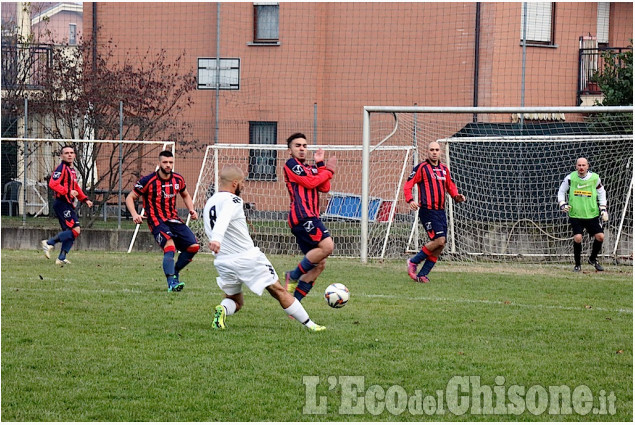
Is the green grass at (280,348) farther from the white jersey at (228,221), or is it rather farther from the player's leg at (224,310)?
the white jersey at (228,221)

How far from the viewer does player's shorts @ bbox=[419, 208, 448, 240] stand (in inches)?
512

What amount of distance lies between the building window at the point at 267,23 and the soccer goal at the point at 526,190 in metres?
→ 8.13

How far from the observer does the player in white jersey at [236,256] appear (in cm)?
809

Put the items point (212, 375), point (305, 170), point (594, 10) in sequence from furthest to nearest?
point (594, 10), point (305, 170), point (212, 375)

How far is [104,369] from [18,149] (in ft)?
50.0

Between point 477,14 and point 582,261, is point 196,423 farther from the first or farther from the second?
point 477,14

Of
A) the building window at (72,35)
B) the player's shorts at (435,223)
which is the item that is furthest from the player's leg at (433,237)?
the building window at (72,35)

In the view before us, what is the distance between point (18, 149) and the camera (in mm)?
20750

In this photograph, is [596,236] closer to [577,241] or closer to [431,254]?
[577,241]

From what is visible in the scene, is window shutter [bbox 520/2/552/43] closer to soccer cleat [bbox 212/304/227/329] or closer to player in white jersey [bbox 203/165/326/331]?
player in white jersey [bbox 203/165/326/331]

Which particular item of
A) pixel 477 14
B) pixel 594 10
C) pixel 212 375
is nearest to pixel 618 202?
pixel 477 14

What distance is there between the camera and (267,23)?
2503 cm

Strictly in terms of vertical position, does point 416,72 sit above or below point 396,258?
above

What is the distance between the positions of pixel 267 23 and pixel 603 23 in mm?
9074
